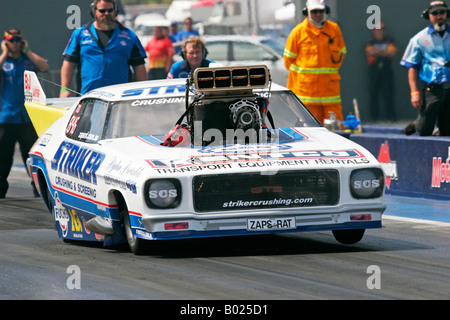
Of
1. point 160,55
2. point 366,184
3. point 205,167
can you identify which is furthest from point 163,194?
point 160,55

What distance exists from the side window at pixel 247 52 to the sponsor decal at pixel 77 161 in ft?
58.7

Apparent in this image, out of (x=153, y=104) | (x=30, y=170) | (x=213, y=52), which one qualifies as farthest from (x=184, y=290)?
(x=213, y=52)

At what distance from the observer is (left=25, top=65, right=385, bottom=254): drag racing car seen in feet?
28.0

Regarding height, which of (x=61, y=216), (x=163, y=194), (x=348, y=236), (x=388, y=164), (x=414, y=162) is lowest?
(x=388, y=164)

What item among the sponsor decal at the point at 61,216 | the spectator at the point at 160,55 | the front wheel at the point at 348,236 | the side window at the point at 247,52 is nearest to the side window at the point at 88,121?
the sponsor decal at the point at 61,216

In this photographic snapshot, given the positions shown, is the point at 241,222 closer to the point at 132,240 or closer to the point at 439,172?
the point at 132,240

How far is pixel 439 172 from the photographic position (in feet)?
42.0

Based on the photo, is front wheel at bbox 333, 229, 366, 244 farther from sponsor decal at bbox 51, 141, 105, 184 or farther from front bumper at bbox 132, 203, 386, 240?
sponsor decal at bbox 51, 141, 105, 184

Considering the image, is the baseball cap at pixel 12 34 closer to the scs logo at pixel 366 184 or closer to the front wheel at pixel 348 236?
the front wheel at pixel 348 236

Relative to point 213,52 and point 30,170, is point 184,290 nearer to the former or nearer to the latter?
point 30,170

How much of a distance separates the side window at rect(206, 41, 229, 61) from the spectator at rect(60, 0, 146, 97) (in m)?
15.0

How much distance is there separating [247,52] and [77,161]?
18.6 metres

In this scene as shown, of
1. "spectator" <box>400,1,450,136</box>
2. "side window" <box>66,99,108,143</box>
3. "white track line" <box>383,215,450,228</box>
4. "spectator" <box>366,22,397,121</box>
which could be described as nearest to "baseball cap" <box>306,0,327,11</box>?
"spectator" <box>400,1,450,136</box>
